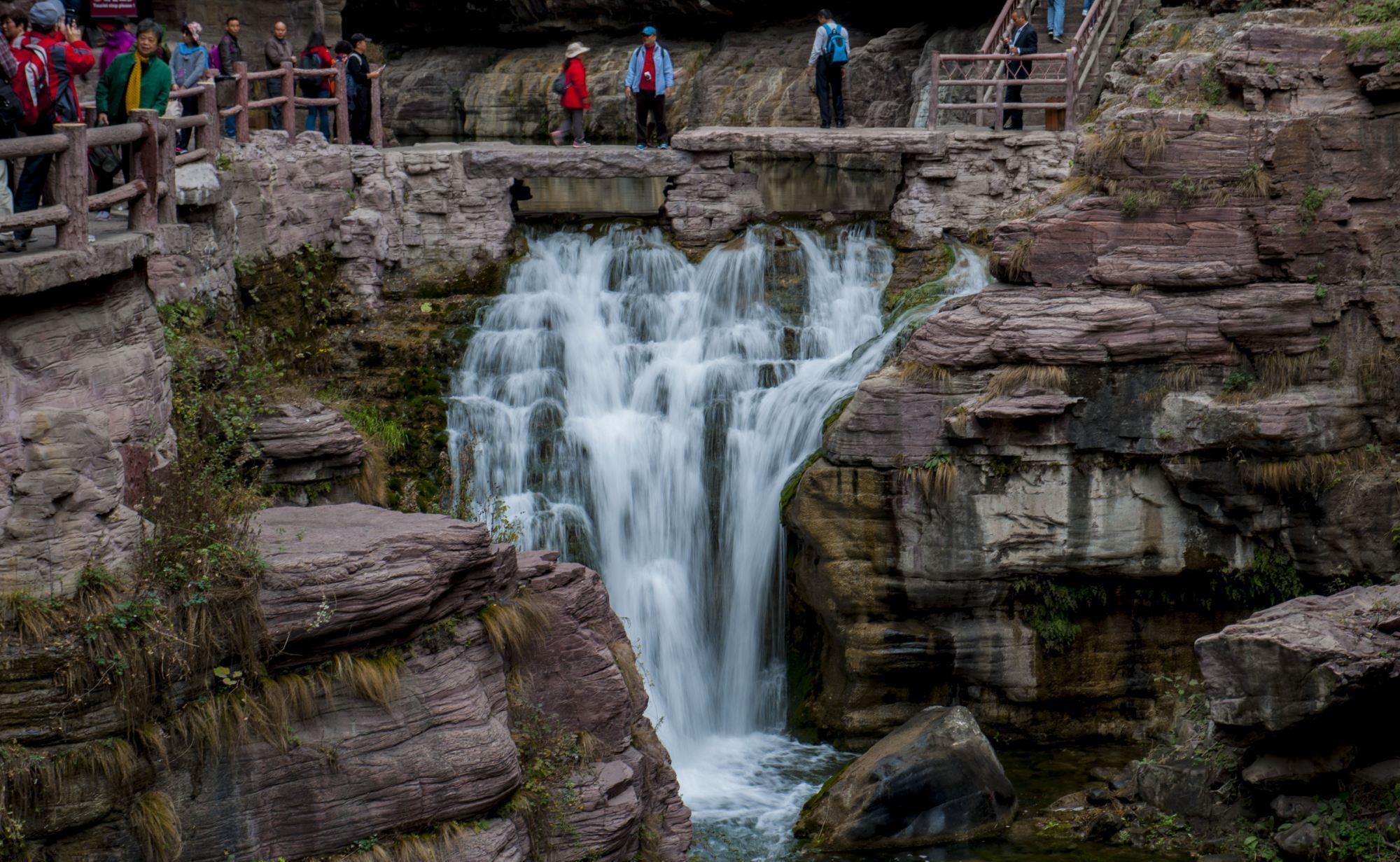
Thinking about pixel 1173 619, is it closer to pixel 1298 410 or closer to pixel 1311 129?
pixel 1298 410

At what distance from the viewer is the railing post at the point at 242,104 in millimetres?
17000

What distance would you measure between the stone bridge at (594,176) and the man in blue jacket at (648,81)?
109 centimetres

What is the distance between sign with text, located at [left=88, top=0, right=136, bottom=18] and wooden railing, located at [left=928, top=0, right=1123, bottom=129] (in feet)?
30.4

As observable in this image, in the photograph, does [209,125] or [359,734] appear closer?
[359,734]

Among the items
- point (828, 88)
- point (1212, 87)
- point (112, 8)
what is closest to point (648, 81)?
point (828, 88)

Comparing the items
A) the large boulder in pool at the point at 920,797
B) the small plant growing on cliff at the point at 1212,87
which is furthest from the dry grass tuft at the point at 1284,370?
the large boulder in pool at the point at 920,797

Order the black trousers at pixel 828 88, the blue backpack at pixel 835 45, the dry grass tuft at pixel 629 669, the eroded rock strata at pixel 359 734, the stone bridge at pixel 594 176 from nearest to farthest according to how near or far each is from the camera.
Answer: the eroded rock strata at pixel 359 734
the dry grass tuft at pixel 629 669
the stone bridge at pixel 594 176
the blue backpack at pixel 835 45
the black trousers at pixel 828 88

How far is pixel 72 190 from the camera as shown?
34.5 feet

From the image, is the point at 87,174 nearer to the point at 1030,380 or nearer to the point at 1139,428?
the point at 1030,380

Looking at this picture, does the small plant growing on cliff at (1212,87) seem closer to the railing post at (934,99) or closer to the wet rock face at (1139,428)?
the wet rock face at (1139,428)

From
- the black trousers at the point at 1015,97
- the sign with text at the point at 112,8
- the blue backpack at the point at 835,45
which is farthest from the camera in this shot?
the blue backpack at the point at 835,45

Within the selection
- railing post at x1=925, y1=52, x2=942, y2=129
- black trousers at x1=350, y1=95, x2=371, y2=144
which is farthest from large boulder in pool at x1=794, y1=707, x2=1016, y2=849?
black trousers at x1=350, y1=95, x2=371, y2=144

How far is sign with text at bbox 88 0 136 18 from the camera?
52.3 feet

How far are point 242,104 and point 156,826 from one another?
31.7 feet
